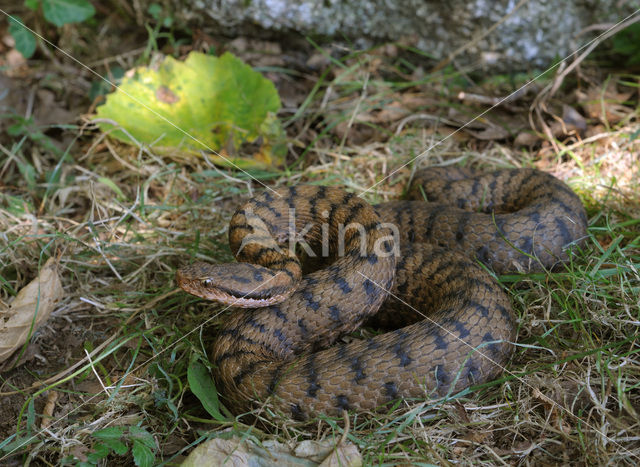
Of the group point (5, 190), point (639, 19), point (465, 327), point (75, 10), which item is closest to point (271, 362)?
point (465, 327)

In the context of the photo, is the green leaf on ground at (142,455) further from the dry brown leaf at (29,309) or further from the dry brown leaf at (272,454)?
the dry brown leaf at (29,309)

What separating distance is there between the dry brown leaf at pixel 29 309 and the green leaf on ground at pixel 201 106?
1799 mm

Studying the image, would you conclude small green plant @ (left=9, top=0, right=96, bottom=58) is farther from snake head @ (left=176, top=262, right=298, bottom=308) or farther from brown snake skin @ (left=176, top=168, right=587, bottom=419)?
snake head @ (left=176, top=262, right=298, bottom=308)

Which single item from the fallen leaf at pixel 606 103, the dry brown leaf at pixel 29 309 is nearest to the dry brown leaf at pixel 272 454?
the dry brown leaf at pixel 29 309

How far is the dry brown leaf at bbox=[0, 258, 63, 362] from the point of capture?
3498mm

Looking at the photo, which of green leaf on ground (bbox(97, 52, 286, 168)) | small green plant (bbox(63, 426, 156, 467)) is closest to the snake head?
small green plant (bbox(63, 426, 156, 467))

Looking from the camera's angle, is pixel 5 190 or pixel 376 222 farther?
pixel 5 190

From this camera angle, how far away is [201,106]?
209 inches

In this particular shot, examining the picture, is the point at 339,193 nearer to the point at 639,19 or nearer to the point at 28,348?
the point at 28,348

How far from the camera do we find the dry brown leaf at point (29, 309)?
3498mm

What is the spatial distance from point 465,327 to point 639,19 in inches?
170

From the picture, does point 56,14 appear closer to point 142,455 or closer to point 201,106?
point 201,106

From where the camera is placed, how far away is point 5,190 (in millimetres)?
5008

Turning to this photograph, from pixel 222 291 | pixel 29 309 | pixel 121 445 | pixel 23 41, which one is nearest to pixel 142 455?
pixel 121 445
